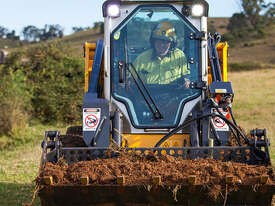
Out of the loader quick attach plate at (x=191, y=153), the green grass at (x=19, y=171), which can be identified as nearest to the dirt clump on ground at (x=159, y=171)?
the loader quick attach plate at (x=191, y=153)

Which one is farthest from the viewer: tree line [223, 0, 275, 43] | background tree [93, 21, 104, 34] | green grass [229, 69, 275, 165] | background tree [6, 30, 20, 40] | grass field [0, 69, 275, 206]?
background tree [6, 30, 20, 40]

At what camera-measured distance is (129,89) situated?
20.6 feet

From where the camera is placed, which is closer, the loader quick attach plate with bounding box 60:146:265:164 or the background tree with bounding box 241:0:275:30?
the loader quick attach plate with bounding box 60:146:265:164

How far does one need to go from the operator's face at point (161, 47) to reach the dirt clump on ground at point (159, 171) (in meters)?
1.65

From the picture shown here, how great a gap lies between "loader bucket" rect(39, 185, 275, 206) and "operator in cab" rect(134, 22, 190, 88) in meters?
1.94

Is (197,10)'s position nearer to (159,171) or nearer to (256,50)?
(159,171)

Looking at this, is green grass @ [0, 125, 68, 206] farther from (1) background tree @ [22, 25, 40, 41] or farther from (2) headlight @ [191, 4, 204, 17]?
(1) background tree @ [22, 25, 40, 41]

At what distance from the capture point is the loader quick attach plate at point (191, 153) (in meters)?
5.31

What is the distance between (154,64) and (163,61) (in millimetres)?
119

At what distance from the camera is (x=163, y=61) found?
6336 mm

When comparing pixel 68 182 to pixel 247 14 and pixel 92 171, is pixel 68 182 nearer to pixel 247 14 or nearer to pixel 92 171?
pixel 92 171

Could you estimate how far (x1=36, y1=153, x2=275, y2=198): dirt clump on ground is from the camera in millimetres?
4660

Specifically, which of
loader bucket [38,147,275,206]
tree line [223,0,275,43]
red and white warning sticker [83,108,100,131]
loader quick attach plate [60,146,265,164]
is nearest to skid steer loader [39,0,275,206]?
red and white warning sticker [83,108,100,131]

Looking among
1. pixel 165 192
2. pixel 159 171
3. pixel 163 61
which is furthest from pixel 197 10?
pixel 165 192
